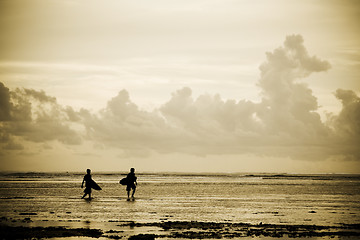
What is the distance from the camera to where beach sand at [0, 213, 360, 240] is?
63.8 feet

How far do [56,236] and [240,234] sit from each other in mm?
7741

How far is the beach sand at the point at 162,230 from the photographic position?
19453mm

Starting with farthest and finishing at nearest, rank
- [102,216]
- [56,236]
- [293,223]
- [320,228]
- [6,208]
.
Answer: [6,208] → [102,216] → [293,223] → [320,228] → [56,236]

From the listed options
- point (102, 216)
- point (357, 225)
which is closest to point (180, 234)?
point (102, 216)

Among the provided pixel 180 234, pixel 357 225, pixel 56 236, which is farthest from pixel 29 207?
pixel 357 225

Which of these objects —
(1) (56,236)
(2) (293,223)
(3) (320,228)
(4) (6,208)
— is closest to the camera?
(1) (56,236)

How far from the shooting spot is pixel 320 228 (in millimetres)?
22203

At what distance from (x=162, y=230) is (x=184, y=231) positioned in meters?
1.04

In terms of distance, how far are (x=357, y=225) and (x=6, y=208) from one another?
21.5 meters

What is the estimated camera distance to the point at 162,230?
21.2 m

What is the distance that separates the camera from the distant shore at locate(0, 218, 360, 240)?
1945cm

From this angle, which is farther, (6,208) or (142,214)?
(6,208)

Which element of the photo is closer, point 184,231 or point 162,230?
point 184,231

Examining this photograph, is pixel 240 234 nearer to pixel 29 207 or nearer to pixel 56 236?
pixel 56 236
